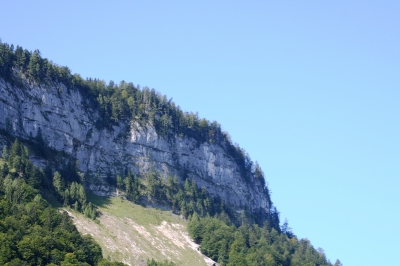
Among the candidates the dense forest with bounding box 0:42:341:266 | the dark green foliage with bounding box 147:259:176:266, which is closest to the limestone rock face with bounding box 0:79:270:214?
the dense forest with bounding box 0:42:341:266

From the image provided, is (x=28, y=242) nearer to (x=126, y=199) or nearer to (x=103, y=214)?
(x=103, y=214)

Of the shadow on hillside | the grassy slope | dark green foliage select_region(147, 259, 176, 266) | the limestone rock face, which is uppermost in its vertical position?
the limestone rock face

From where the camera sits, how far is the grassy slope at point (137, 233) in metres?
152

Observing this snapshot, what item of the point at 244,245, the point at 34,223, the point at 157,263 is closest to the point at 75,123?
the point at 244,245

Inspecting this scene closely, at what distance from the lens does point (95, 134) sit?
625 feet

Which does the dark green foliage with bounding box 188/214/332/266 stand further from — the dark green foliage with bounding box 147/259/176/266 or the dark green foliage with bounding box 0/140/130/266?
the dark green foliage with bounding box 0/140/130/266

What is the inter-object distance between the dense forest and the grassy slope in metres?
3.40

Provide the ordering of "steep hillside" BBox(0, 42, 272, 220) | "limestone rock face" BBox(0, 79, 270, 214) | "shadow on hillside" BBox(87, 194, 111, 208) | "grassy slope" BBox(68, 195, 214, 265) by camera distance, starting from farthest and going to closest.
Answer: "steep hillside" BBox(0, 42, 272, 220), "limestone rock face" BBox(0, 79, 270, 214), "shadow on hillside" BBox(87, 194, 111, 208), "grassy slope" BBox(68, 195, 214, 265)

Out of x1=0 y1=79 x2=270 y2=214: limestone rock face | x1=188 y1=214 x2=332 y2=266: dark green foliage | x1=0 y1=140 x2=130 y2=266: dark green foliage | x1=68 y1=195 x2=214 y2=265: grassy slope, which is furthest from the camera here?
x1=0 y1=79 x2=270 y2=214: limestone rock face

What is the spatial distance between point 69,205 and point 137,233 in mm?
14940

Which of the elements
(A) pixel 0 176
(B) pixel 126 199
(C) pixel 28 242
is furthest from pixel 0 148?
(C) pixel 28 242

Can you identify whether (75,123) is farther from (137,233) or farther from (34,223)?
(34,223)

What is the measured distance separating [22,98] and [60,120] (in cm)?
1054

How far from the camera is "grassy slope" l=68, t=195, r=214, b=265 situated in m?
152
